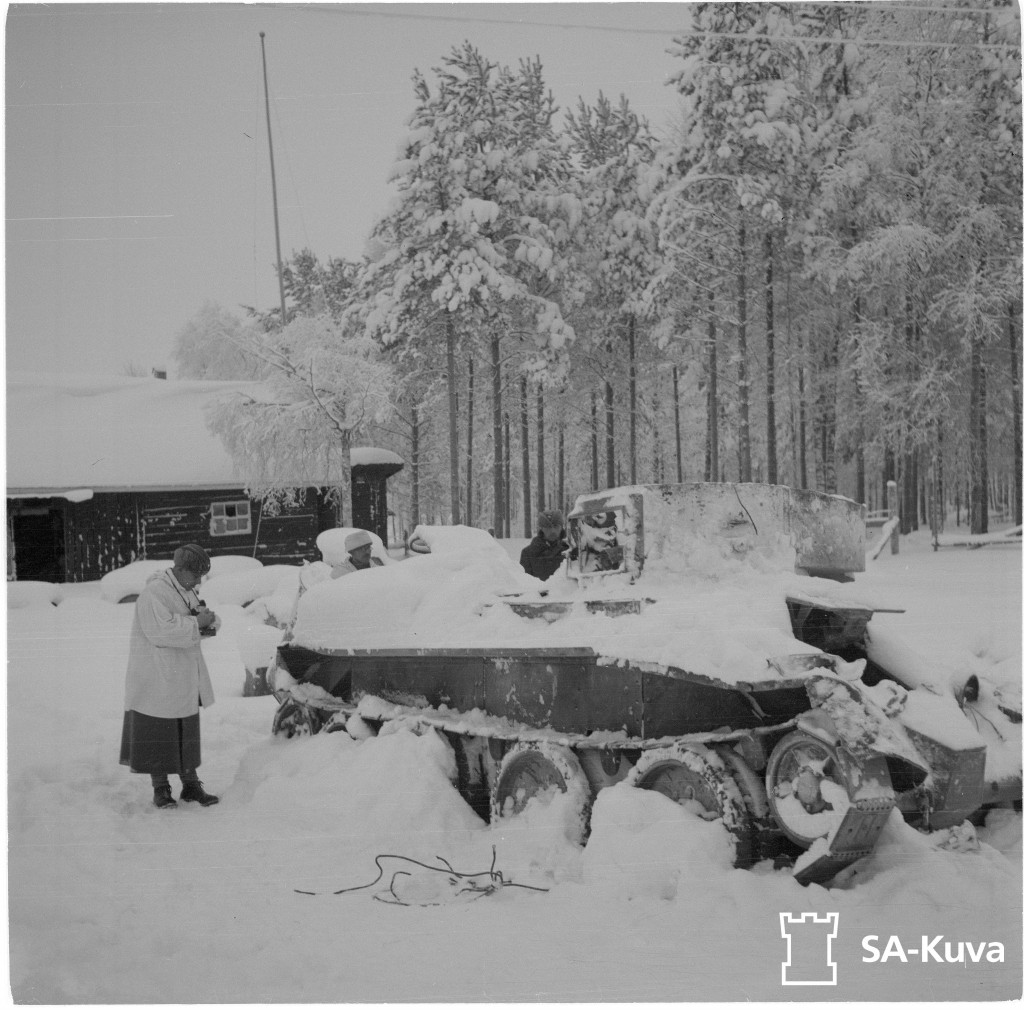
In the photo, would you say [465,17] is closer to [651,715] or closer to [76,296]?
[76,296]

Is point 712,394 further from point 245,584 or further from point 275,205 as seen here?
point 245,584

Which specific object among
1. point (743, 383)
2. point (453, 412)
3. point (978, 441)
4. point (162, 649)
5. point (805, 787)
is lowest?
point (805, 787)

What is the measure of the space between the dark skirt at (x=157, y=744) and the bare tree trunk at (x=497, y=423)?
3046mm

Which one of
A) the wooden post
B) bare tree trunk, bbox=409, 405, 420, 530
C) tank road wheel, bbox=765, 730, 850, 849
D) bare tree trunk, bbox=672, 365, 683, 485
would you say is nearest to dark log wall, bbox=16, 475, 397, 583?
bare tree trunk, bbox=409, 405, 420, 530

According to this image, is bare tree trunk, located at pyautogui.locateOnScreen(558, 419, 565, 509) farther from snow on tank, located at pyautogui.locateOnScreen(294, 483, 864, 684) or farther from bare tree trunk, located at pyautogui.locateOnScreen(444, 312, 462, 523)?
snow on tank, located at pyautogui.locateOnScreen(294, 483, 864, 684)

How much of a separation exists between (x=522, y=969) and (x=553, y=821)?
0.82 m

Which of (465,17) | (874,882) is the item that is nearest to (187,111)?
(465,17)

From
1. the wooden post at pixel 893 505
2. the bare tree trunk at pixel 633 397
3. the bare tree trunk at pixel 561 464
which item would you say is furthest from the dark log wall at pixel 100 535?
the wooden post at pixel 893 505

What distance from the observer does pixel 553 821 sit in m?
4.57

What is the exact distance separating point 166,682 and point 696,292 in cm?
425

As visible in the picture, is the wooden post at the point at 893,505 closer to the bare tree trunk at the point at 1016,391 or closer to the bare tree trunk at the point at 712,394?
the bare tree trunk at the point at 712,394

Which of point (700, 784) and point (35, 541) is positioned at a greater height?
point (35, 541)

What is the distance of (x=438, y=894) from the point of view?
4254mm

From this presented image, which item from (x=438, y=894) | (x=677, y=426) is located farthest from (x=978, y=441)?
(x=438, y=894)
